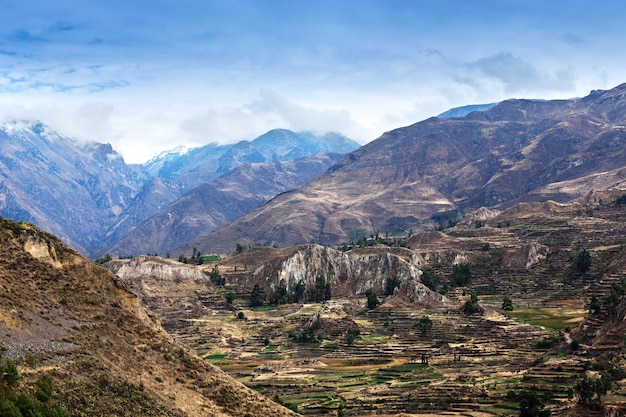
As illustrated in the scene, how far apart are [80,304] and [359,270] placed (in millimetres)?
136890

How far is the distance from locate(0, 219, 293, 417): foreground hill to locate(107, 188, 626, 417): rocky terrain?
11.2 meters

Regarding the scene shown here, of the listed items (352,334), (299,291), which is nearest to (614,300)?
(352,334)

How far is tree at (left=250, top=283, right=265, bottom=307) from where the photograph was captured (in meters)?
161

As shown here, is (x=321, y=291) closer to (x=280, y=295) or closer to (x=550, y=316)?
(x=280, y=295)

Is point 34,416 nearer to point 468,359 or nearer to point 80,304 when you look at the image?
point 80,304

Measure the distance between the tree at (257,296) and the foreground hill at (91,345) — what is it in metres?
108

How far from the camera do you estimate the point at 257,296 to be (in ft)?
530

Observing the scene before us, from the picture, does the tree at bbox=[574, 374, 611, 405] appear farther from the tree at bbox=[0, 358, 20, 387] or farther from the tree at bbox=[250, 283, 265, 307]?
the tree at bbox=[250, 283, 265, 307]

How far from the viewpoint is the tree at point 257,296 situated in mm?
160625

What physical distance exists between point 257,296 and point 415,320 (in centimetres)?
4830

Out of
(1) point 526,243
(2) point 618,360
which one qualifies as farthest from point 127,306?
(1) point 526,243

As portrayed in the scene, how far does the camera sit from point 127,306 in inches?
2040

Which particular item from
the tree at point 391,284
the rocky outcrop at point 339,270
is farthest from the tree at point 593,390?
the rocky outcrop at point 339,270

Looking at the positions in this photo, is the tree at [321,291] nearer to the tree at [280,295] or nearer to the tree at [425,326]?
the tree at [280,295]
